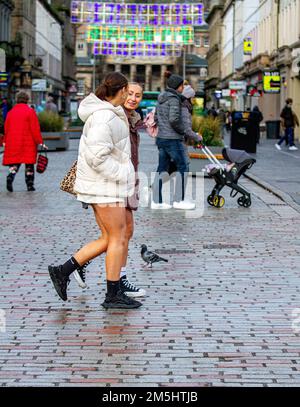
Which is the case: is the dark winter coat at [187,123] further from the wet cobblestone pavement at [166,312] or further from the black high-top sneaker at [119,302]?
the black high-top sneaker at [119,302]

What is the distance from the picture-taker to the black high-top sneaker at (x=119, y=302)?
834 cm

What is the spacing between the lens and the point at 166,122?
15445 mm

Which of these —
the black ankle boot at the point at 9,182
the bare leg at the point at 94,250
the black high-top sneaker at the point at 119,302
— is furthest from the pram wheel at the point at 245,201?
the black high-top sneaker at the point at 119,302

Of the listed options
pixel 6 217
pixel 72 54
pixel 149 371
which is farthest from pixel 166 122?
pixel 72 54

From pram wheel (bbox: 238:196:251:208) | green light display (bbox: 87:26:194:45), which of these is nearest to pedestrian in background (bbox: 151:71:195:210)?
pram wheel (bbox: 238:196:251:208)

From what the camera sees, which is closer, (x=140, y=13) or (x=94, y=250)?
(x=94, y=250)

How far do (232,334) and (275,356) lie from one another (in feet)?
2.30

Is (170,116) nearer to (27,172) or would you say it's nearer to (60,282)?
(27,172)

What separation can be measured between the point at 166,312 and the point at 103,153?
124cm

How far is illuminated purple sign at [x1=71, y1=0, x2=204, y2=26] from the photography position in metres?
70.1

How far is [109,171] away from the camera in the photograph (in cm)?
809

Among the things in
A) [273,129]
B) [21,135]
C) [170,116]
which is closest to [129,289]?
[170,116]

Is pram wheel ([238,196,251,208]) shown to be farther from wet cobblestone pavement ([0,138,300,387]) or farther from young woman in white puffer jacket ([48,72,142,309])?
young woman in white puffer jacket ([48,72,142,309])

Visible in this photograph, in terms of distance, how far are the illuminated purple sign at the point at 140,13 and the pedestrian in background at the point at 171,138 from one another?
52159 millimetres
